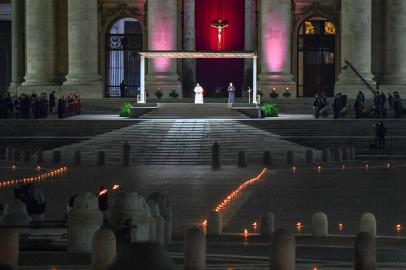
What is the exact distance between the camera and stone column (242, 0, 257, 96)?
93.9m

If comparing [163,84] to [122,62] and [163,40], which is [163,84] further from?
[122,62]

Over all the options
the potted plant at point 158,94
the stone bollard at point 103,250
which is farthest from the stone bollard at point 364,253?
the potted plant at point 158,94

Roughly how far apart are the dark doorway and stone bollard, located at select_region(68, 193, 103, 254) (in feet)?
272

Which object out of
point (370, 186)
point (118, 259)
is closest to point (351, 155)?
point (370, 186)

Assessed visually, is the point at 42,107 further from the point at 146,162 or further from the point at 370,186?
the point at 370,186

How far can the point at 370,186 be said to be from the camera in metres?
46.7

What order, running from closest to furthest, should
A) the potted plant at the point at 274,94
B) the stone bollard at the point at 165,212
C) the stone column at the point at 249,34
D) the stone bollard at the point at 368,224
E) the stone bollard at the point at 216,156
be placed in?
the stone bollard at the point at 165,212 → the stone bollard at the point at 368,224 → the stone bollard at the point at 216,156 → the potted plant at the point at 274,94 → the stone column at the point at 249,34

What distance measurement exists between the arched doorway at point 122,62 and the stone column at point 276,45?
986 centimetres

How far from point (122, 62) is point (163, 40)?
17.7 ft

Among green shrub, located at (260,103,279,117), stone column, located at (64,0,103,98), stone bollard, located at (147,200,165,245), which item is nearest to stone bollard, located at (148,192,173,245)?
stone bollard, located at (147,200,165,245)

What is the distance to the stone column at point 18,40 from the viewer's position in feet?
319

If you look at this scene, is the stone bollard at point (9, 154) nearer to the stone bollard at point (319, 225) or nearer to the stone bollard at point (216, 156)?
the stone bollard at point (216, 156)

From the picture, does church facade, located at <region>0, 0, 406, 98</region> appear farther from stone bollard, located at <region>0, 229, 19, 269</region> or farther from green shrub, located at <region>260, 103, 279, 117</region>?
stone bollard, located at <region>0, 229, 19, 269</region>

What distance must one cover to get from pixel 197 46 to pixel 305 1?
8.68 m
